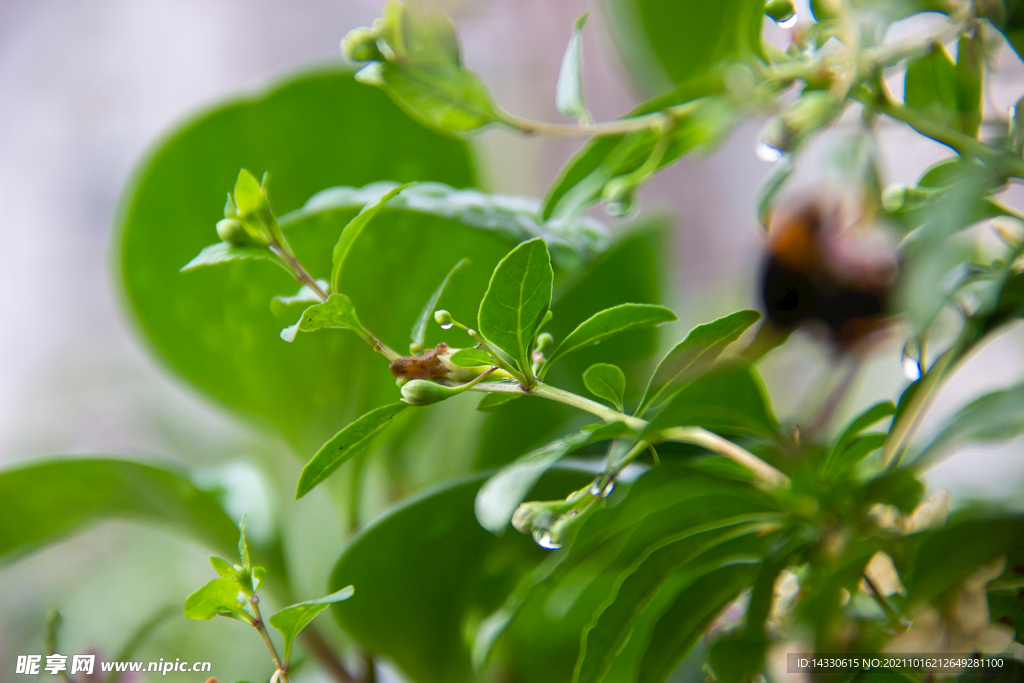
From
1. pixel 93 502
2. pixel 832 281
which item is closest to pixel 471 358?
pixel 93 502

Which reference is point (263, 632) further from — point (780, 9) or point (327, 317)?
point (780, 9)

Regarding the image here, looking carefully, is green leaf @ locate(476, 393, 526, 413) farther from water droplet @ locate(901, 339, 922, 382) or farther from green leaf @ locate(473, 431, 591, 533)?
water droplet @ locate(901, 339, 922, 382)

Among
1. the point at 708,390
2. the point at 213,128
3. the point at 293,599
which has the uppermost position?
the point at 213,128

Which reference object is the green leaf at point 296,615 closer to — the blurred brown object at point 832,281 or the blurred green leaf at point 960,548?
the blurred green leaf at point 960,548

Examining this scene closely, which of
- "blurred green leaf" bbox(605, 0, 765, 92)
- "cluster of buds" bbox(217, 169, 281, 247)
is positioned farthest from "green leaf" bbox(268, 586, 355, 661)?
"blurred green leaf" bbox(605, 0, 765, 92)

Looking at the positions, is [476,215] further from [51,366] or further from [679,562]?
[51,366]

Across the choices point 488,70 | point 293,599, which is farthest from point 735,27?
point 488,70
